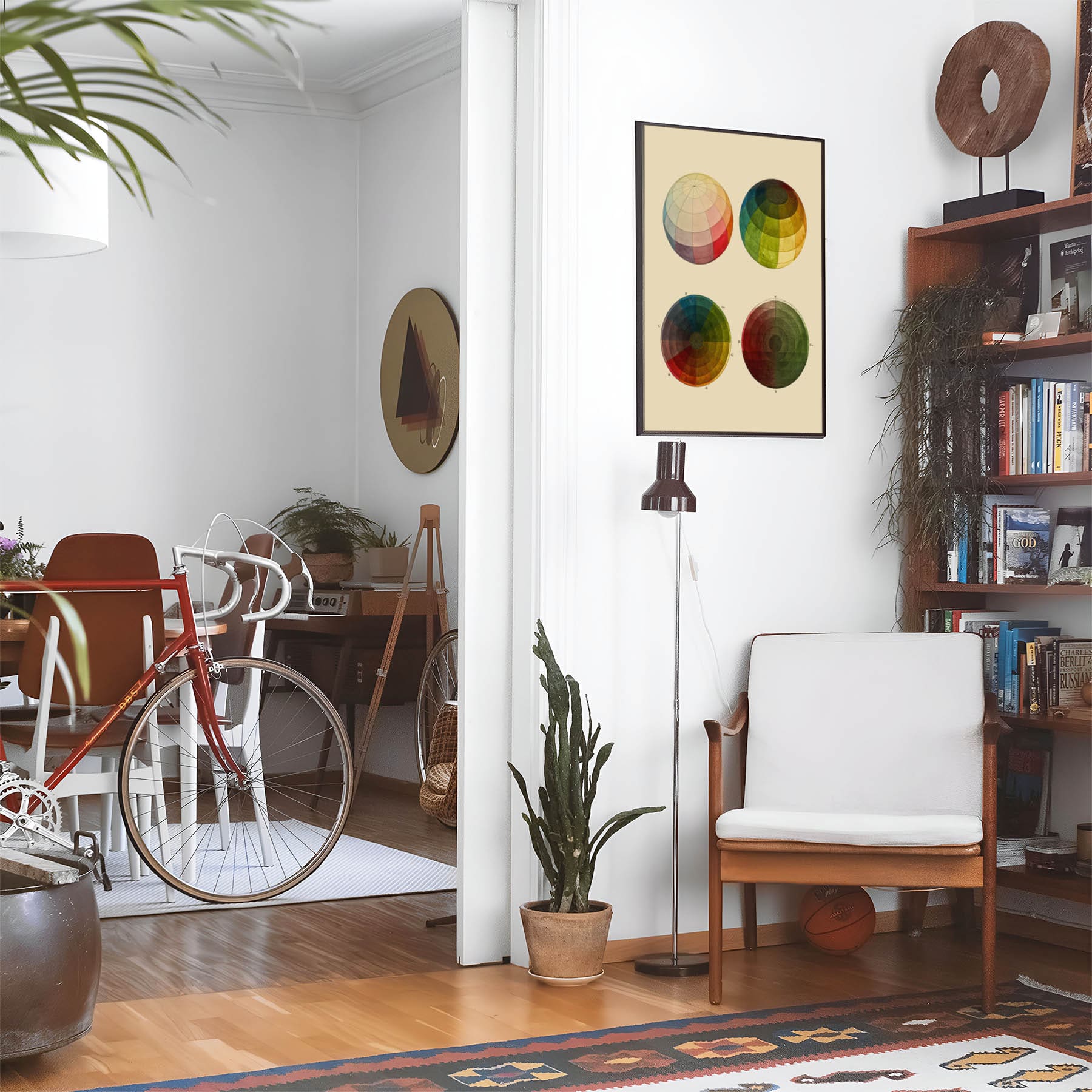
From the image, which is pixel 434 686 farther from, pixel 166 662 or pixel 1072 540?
pixel 1072 540

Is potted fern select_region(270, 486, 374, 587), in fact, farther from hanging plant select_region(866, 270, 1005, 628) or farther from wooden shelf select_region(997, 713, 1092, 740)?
wooden shelf select_region(997, 713, 1092, 740)

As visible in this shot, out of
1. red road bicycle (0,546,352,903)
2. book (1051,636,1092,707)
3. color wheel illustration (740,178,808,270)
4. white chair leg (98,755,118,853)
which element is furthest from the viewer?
white chair leg (98,755,118,853)

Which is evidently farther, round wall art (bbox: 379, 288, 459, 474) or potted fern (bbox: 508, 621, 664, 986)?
round wall art (bbox: 379, 288, 459, 474)

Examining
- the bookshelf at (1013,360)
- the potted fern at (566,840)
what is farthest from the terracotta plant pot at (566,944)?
the bookshelf at (1013,360)

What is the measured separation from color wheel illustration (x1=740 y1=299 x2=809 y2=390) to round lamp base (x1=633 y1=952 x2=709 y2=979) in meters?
1.47

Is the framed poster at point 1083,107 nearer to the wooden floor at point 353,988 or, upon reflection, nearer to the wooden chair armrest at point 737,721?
the wooden chair armrest at point 737,721

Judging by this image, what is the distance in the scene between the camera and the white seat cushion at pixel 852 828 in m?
3.10

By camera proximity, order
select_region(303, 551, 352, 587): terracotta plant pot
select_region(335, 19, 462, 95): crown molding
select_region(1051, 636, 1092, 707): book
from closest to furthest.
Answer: select_region(1051, 636, 1092, 707): book < select_region(335, 19, 462, 95): crown molding < select_region(303, 551, 352, 587): terracotta plant pot

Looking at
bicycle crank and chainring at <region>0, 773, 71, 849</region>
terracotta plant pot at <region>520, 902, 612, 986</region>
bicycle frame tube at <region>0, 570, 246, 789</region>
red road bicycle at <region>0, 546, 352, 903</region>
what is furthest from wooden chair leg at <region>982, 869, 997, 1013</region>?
bicycle crank and chainring at <region>0, 773, 71, 849</region>

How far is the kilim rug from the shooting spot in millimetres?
2645

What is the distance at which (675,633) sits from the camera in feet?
11.9

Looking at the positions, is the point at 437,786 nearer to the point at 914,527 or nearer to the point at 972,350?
the point at 914,527

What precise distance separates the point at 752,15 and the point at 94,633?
2.45 meters

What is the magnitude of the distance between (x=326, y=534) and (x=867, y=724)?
3.53m
